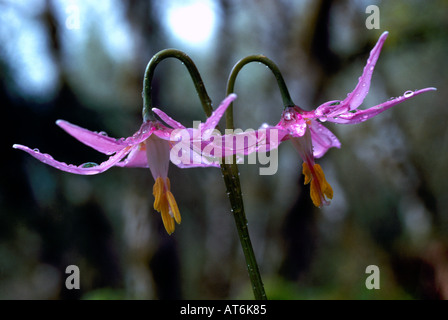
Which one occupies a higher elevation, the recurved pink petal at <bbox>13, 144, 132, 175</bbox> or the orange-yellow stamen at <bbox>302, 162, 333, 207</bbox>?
the recurved pink petal at <bbox>13, 144, 132, 175</bbox>

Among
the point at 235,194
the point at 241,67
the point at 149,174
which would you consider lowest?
the point at 235,194

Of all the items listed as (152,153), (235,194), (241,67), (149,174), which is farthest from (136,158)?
(149,174)

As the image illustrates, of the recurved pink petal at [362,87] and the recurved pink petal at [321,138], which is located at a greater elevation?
the recurved pink petal at [321,138]

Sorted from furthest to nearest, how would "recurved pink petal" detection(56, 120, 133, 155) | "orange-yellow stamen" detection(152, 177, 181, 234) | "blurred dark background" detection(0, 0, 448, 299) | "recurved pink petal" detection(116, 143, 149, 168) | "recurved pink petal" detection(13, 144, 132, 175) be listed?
"blurred dark background" detection(0, 0, 448, 299)
"recurved pink petal" detection(116, 143, 149, 168)
"orange-yellow stamen" detection(152, 177, 181, 234)
"recurved pink petal" detection(13, 144, 132, 175)
"recurved pink petal" detection(56, 120, 133, 155)

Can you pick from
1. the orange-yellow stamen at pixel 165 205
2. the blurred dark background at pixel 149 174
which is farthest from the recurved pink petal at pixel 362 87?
the blurred dark background at pixel 149 174

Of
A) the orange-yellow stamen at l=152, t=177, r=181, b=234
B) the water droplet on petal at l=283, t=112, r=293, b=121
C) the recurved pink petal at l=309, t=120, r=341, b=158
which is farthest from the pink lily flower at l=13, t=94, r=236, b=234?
the recurved pink petal at l=309, t=120, r=341, b=158

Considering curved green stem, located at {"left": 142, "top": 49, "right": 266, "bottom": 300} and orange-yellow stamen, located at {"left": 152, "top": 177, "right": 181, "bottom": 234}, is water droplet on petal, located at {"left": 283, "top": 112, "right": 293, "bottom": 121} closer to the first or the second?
curved green stem, located at {"left": 142, "top": 49, "right": 266, "bottom": 300}

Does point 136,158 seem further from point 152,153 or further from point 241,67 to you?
point 241,67

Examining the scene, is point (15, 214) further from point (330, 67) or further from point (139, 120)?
point (330, 67)

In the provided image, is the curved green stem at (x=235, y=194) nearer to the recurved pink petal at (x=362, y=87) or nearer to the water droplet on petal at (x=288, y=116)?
the water droplet on petal at (x=288, y=116)
